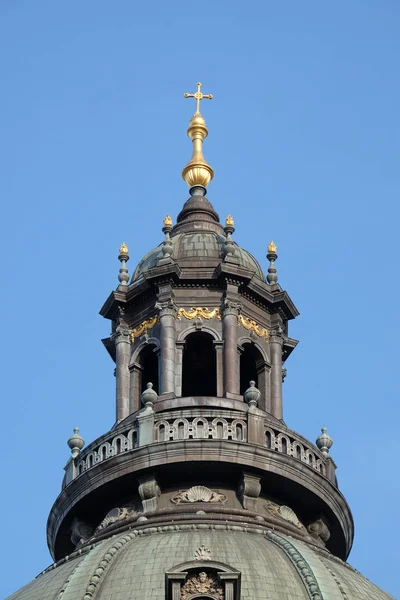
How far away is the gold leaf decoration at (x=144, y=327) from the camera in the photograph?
7300cm

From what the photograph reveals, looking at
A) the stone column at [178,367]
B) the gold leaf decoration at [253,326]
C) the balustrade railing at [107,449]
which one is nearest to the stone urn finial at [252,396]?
the stone column at [178,367]

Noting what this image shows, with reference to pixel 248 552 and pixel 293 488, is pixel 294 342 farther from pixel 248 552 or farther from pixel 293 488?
pixel 248 552

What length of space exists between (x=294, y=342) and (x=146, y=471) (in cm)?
926

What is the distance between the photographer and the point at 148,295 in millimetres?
73688

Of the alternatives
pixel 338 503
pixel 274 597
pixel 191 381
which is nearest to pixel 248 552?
pixel 274 597

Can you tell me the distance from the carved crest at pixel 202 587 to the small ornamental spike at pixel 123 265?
1478 centimetres

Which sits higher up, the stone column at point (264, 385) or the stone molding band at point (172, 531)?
the stone column at point (264, 385)

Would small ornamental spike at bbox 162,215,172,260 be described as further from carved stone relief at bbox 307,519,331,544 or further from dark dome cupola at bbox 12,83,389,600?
carved stone relief at bbox 307,519,331,544

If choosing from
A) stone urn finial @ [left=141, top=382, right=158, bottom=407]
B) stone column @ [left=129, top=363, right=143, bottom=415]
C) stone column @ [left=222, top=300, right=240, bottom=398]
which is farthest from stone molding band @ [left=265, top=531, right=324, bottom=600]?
stone column @ [left=129, top=363, right=143, bottom=415]

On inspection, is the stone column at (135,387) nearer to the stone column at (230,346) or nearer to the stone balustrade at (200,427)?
the stone column at (230,346)

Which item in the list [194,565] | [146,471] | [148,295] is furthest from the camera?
[148,295]

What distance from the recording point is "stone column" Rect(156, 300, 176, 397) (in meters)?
70.7

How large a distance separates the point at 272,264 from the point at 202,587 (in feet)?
54.0

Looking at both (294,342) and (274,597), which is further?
(294,342)
